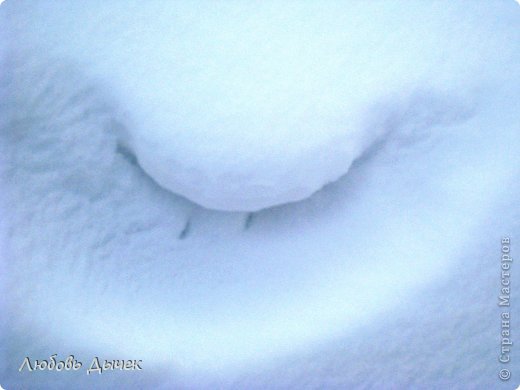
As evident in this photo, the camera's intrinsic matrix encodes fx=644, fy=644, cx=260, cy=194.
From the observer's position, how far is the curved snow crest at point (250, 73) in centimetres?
71

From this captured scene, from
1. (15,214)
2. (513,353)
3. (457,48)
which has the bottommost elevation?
(513,353)

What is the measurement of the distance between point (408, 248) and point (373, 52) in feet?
0.76

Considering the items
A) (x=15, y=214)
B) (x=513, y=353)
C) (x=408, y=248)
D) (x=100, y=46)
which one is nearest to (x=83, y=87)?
(x=100, y=46)

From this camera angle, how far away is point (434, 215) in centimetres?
76

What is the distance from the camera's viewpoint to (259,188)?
73 centimetres

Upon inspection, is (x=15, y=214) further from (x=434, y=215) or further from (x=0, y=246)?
(x=434, y=215)

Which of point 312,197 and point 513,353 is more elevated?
point 312,197

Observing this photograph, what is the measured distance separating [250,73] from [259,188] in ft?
0.42

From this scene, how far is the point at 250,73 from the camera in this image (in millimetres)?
721

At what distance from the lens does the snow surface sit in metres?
0.72

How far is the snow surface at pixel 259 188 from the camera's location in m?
0.72

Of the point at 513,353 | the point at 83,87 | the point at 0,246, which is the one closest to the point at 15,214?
the point at 0,246

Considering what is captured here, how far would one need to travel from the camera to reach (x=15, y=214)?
727 mm

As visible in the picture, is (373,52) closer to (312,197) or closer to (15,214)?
(312,197)
